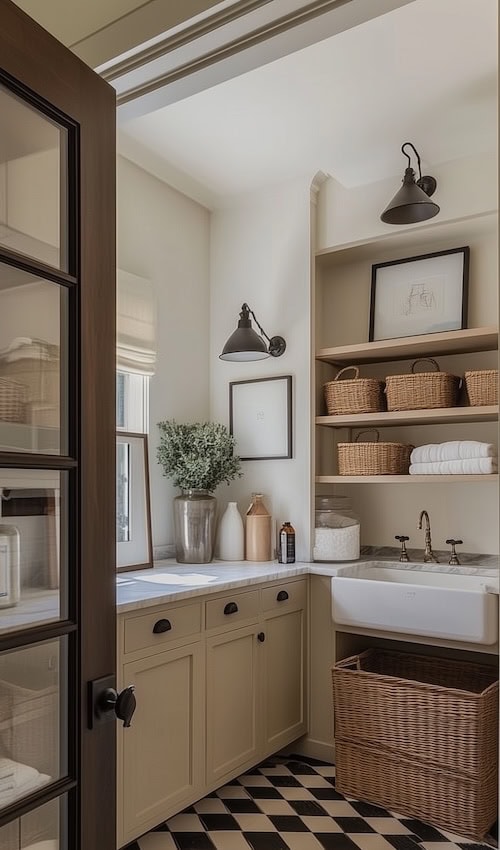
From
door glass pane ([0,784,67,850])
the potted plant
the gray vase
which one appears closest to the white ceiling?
the potted plant

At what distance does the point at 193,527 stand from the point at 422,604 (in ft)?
3.55

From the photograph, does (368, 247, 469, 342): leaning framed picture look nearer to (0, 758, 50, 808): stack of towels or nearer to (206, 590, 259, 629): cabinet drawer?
(206, 590, 259, 629): cabinet drawer

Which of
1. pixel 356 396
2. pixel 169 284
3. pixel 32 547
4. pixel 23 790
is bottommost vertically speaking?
pixel 23 790

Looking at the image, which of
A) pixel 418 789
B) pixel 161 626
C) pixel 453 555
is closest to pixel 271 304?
pixel 453 555

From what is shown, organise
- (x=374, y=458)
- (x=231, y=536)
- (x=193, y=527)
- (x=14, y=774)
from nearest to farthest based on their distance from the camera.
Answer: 1. (x=14, y=774)
2. (x=374, y=458)
3. (x=193, y=527)
4. (x=231, y=536)

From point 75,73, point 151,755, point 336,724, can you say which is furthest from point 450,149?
point 151,755

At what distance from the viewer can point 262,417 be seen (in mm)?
3527

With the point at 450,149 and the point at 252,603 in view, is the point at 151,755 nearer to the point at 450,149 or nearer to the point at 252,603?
the point at 252,603

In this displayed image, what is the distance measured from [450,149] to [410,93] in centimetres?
42

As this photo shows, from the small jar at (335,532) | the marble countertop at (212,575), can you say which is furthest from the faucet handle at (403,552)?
the small jar at (335,532)

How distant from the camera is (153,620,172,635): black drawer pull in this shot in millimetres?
2400

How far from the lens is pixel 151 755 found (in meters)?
2.38

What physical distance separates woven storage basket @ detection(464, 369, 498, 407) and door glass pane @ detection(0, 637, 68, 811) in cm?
215

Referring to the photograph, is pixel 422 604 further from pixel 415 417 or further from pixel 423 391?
pixel 423 391
